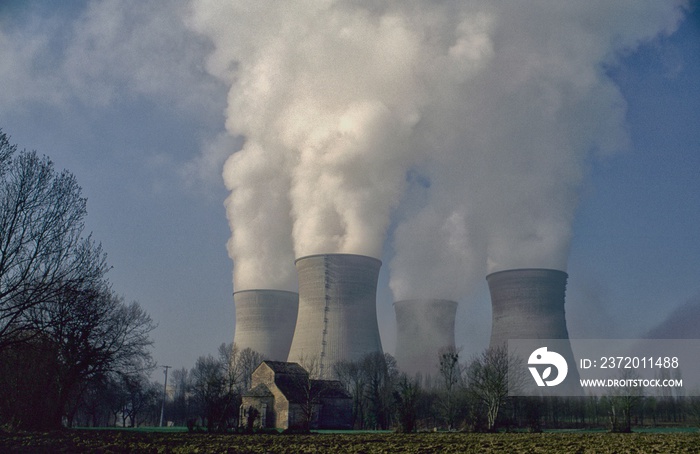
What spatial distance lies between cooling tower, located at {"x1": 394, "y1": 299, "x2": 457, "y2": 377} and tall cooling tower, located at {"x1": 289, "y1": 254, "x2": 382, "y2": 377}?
5278mm

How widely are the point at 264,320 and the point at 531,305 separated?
49.9ft

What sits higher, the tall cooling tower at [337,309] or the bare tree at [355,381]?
the tall cooling tower at [337,309]

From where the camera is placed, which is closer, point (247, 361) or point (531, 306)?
point (531, 306)

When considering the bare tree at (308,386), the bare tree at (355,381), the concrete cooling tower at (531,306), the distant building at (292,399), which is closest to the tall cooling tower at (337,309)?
the bare tree at (308,386)

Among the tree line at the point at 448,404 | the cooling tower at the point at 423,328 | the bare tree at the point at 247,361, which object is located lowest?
the tree line at the point at 448,404

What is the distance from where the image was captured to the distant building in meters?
29.3

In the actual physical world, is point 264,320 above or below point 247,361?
above

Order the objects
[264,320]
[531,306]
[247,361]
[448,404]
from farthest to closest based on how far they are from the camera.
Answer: [247,361]
[264,320]
[531,306]
[448,404]

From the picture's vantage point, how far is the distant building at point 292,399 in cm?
2933

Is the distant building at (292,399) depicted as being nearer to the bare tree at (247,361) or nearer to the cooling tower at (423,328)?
the bare tree at (247,361)

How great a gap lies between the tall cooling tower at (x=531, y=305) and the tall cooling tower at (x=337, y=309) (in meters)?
6.38

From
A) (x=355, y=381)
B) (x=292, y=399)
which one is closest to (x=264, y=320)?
(x=355, y=381)

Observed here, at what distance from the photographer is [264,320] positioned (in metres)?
37.4

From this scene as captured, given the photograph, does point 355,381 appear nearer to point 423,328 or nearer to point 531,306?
point 423,328
